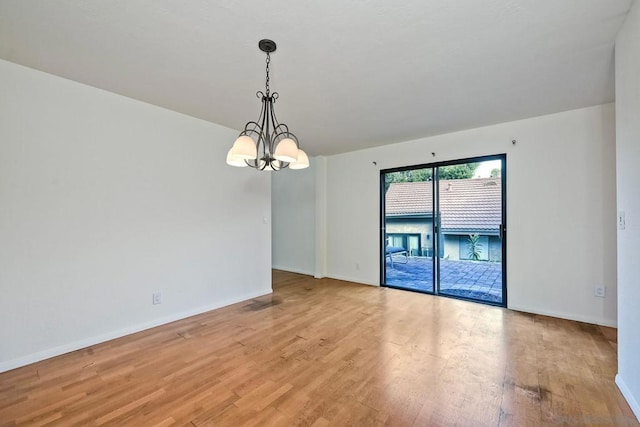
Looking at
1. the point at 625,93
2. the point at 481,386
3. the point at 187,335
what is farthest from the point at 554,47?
the point at 187,335

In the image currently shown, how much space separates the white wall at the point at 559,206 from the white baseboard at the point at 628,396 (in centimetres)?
153

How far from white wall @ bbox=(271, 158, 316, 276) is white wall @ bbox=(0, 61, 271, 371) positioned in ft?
7.14

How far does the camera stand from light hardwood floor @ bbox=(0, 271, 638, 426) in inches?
65.8

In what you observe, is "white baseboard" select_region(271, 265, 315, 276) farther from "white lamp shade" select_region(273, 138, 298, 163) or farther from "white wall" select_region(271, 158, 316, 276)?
"white lamp shade" select_region(273, 138, 298, 163)

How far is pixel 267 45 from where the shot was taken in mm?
1989

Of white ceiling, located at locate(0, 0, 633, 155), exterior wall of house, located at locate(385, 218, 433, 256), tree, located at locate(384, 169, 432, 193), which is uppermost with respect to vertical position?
white ceiling, located at locate(0, 0, 633, 155)

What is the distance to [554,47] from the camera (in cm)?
203

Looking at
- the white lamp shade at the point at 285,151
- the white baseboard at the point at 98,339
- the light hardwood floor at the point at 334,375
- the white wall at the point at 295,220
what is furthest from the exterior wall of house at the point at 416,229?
the white lamp shade at the point at 285,151

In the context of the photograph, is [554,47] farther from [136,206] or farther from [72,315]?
[72,315]

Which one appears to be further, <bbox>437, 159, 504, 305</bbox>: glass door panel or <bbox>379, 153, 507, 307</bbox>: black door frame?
<bbox>437, 159, 504, 305</bbox>: glass door panel

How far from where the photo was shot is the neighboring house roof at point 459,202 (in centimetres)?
379

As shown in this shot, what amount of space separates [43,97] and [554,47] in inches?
167

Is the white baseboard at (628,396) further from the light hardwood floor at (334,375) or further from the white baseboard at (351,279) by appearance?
the white baseboard at (351,279)

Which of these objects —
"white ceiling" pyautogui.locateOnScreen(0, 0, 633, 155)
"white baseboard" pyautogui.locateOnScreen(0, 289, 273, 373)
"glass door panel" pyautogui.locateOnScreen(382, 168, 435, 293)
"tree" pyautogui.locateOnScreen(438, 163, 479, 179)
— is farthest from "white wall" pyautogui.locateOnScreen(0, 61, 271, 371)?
"tree" pyautogui.locateOnScreen(438, 163, 479, 179)
